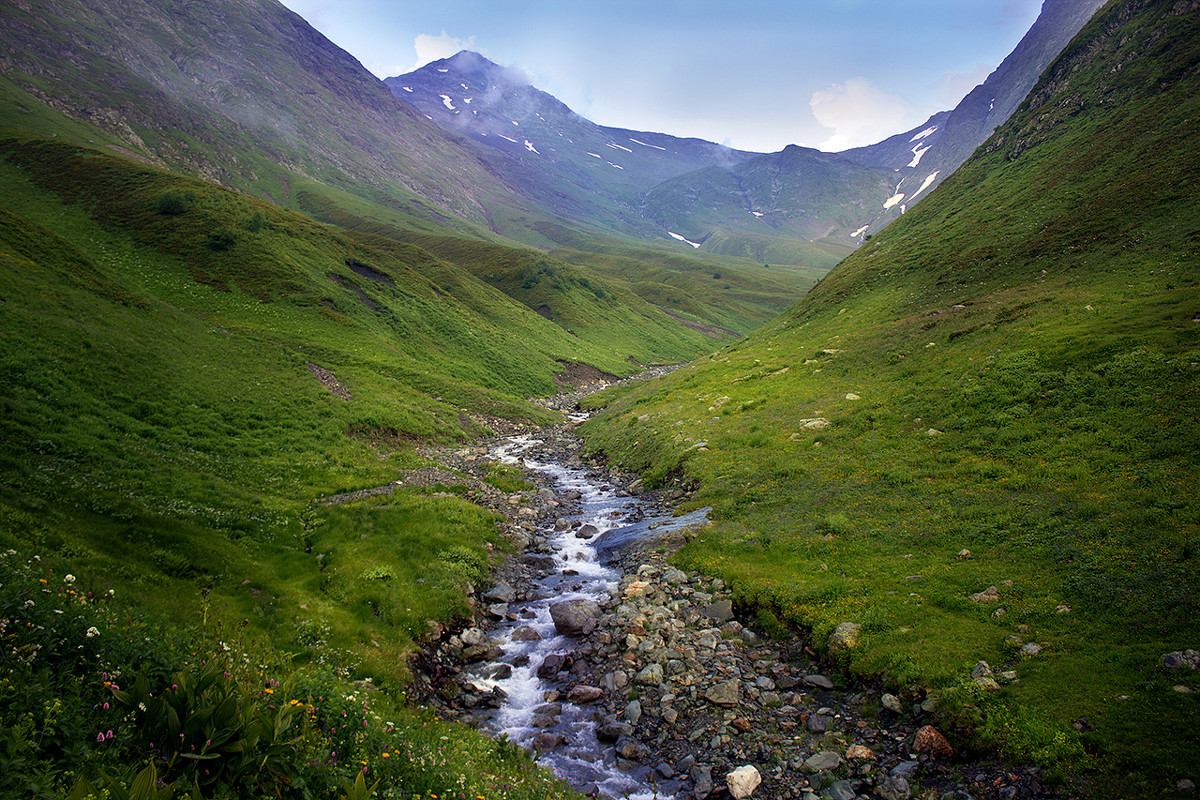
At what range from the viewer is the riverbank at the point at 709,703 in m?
11.0

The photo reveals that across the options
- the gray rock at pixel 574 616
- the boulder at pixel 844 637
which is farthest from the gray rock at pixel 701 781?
the gray rock at pixel 574 616

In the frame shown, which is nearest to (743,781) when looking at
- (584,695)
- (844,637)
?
(584,695)

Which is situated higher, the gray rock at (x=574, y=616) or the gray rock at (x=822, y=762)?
the gray rock at (x=822, y=762)

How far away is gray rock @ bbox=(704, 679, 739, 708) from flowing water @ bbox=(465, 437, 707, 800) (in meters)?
2.64

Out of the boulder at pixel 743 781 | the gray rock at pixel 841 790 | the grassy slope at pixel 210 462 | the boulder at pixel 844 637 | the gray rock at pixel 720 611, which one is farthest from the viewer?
the gray rock at pixel 720 611

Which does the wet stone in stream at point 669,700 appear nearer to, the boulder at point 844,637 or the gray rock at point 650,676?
the gray rock at point 650,676

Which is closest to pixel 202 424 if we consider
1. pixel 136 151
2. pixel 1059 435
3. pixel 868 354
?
pixel 1059 435

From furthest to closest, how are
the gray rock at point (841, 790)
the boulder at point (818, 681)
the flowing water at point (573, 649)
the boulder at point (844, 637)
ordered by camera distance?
the boulder at point (844, 637) < the boulder at point (818, 681) < the flowing water at point (573, 649) < the gray rock at point (841, 790)

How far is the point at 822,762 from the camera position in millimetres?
11477

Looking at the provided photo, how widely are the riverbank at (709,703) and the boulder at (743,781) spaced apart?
0.05 meters

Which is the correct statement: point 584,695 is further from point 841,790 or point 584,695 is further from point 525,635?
point 841,790

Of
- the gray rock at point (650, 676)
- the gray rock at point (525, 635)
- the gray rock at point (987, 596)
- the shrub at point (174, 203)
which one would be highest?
→ the shrub at point (174, 203)

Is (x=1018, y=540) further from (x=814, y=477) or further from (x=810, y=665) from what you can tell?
(x=814, y=477)

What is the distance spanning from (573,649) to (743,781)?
708cm
